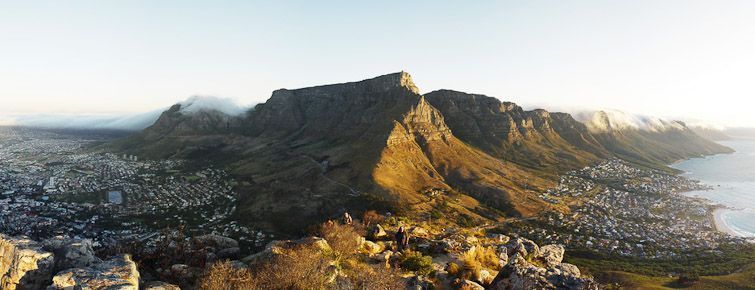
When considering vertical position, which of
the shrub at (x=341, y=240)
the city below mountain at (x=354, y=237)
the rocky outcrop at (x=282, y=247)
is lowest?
the city below mountain at (x=354, y=237)

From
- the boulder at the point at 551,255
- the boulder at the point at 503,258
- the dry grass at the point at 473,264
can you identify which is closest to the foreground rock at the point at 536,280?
the dry grass at the point at 473,264

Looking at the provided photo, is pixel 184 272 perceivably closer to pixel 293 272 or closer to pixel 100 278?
pixel 100 278

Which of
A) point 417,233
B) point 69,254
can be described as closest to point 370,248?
point 417,233

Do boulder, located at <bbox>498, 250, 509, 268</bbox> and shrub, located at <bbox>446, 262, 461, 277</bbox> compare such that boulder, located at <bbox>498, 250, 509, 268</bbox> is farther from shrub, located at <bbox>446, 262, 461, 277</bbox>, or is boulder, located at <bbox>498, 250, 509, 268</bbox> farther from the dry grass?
shrub, located at <bbox>446, 262, 461, 277</bbox>

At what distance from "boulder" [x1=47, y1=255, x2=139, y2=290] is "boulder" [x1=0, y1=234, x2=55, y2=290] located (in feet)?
12.3

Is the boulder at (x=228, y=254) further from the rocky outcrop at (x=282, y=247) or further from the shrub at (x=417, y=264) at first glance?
the shrub at (x=417, y=264)

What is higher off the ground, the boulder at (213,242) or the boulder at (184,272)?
the boulder at (184,272)

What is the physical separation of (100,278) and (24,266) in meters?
6.65

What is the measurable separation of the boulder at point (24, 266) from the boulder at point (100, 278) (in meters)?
3.76

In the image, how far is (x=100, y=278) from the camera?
1947 centimetres

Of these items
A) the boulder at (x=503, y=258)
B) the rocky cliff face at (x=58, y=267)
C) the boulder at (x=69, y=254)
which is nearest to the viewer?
the rocky cliff face at (x=58, y=267)

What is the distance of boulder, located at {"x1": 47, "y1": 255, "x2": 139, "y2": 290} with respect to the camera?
1867 cm

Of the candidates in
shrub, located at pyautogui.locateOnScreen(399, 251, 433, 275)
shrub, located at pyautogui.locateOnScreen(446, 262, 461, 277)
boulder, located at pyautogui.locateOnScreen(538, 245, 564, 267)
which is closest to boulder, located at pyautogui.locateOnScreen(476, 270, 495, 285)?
shrub, located at pyautogui.locateOnScreen(446, 262, 461, 277)

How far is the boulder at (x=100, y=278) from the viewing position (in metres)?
18.7
